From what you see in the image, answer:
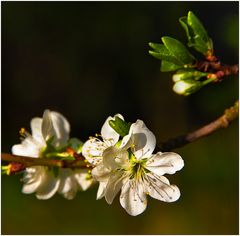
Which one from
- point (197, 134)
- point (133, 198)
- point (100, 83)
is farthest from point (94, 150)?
point (100, 83)

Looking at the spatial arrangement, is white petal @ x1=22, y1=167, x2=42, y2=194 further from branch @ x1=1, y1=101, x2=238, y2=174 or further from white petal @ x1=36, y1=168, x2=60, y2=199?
branch @ x1=1, y1=101, x2=238, y2=174

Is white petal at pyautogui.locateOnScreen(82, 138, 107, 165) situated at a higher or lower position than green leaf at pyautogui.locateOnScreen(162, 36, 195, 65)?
lower

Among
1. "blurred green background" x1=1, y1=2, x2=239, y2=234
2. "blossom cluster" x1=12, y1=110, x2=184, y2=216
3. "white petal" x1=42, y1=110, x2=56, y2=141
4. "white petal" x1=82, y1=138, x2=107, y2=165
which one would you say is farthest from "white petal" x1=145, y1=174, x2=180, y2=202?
"blurred green background" x1=1, y1=2, x2=239, y2=234

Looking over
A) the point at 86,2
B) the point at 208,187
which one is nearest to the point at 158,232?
the point at 208,187

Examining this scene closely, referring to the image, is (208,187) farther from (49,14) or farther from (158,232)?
(49,14)

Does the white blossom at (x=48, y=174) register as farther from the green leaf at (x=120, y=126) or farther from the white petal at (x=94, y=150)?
the green leaf at (x=120, y=126)

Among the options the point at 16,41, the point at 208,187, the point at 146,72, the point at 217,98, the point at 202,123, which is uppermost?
the point at 16,41

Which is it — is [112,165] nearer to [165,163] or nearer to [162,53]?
[165,163]
